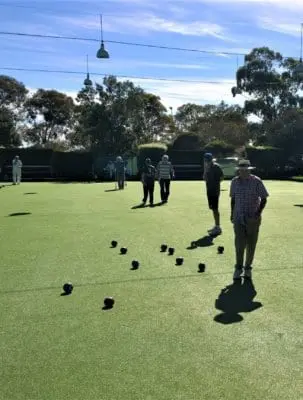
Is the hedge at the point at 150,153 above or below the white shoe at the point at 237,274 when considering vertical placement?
above

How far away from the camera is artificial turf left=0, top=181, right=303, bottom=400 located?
168 inches

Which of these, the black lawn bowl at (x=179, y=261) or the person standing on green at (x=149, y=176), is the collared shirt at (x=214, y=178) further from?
the person standing on green at (x=149, y=176)

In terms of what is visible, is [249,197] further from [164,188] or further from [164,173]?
[164,188]

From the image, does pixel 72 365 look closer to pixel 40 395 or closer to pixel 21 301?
pixel 40 395

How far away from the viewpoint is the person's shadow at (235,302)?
5.99m

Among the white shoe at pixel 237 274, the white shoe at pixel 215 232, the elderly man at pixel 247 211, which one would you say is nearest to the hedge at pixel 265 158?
the white shoe at pixel 215 232

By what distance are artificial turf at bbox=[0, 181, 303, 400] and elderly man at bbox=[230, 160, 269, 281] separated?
34 centimetres

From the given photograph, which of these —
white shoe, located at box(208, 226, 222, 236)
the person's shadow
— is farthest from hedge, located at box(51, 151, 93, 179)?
the person's shadow

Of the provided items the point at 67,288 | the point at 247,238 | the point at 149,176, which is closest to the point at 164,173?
the point at 149,176

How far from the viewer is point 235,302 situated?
6613 millimetres

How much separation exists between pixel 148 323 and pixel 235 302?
131 centimetres

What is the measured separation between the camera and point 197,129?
7288 centimetres

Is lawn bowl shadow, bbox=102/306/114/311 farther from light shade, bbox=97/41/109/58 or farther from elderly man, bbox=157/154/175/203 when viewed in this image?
light shade, bbox=97/41/109/58

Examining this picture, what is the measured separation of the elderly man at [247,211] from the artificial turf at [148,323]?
0.34m
